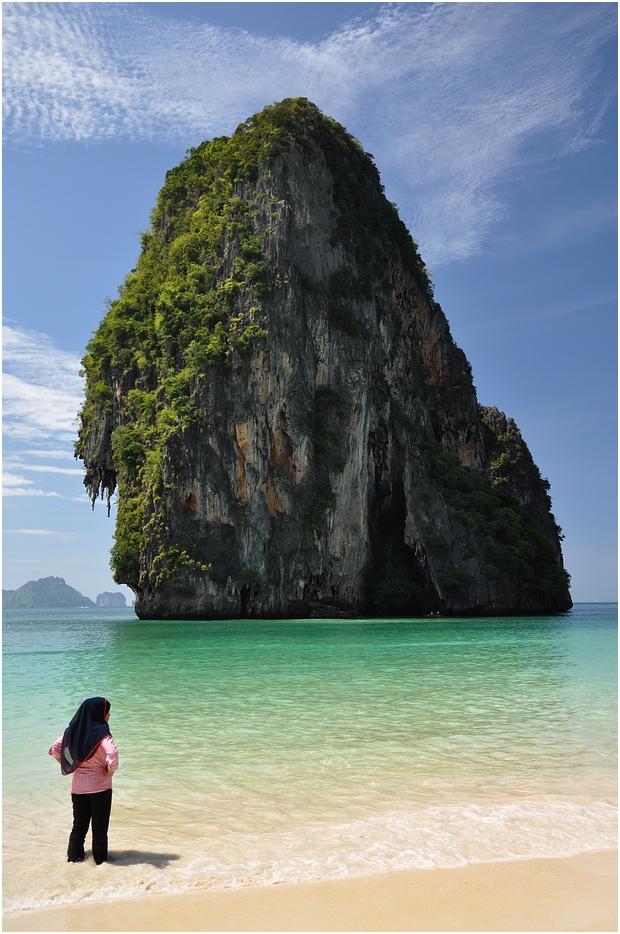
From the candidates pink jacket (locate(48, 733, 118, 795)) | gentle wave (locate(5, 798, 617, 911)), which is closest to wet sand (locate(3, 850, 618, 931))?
gentle wave (locate(5, 798, 617, 911))

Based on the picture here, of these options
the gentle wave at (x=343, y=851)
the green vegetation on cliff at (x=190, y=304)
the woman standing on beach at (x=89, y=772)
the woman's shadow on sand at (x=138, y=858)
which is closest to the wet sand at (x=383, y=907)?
the gentle wave at (x=343, y=851)

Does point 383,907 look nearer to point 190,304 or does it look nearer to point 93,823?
point 93,823

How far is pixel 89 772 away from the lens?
4.20m

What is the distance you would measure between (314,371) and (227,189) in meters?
12.2

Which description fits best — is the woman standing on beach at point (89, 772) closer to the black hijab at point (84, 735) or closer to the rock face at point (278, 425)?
the black hijab at point (84, 735)

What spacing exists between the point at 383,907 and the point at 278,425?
1295 inches

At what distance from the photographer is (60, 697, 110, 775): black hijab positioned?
417 centimetres

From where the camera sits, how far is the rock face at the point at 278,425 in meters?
34.6

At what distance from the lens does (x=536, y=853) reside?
4.18 m

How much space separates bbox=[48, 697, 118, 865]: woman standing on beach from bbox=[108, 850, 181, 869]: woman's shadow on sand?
8 centimetres

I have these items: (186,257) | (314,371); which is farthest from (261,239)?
(314,371)

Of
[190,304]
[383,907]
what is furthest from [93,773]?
[190,304]

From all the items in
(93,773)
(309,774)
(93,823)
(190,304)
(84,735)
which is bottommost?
(309,774)

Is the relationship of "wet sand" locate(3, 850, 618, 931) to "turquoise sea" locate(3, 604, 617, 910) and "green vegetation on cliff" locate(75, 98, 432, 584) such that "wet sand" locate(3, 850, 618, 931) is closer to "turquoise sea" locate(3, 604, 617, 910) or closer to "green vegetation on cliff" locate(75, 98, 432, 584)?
"turquoise sea" locate(3, 604, 617, 910)
